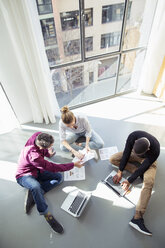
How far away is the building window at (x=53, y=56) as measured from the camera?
7.75 ft

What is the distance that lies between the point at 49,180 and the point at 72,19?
2242mm

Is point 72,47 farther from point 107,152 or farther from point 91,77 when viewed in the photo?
point 107,152

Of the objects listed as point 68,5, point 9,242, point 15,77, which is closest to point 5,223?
point 9,242

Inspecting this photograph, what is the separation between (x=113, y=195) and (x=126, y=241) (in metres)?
0.45

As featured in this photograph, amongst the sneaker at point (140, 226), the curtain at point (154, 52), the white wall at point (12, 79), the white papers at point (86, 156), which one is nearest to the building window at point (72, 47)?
the white wall at point (12, 79)

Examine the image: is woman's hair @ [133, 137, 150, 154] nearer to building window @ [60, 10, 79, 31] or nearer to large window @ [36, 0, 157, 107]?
large window @ [36, 0, 157, 107]

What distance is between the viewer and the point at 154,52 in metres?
2.54

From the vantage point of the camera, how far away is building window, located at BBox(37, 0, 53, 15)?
1.93 m

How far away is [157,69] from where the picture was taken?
8.91ft

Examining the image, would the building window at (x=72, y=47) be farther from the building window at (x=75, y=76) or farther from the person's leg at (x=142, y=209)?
the person's leg at (x=142, y=209)

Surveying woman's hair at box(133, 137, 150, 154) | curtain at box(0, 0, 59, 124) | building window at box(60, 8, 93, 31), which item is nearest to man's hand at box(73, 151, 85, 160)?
woman's hair at box(133, 137, 150, 154)

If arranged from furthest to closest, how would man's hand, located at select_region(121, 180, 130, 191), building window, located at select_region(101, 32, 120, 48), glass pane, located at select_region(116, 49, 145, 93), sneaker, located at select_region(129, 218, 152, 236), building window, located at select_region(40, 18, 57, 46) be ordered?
glass pane, located at select_region(116, 49, 145, 93) → building window, located at select_region(101, 32, 120, 48) → building window, located at select_region(40, 18, 57, 46) → man's hand, located at select_region(121, 180, 130, 191) → sneaker, located at select_region(129, 218, 152, 236)

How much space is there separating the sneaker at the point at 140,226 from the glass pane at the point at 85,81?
2.21 metres

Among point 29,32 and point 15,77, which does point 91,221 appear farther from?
point 29,32
